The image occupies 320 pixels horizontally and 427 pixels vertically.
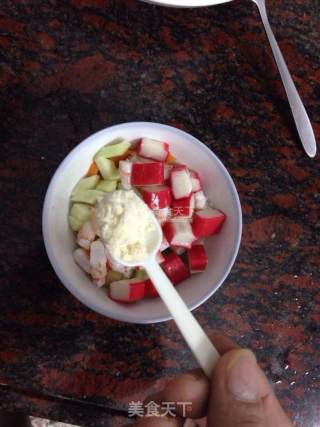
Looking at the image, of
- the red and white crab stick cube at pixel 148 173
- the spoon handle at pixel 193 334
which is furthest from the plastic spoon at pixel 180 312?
the red and white crab stick cube at pixel 148 173

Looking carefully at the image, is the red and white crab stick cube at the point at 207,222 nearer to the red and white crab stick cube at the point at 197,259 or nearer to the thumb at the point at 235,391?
the red and white crab stick cube at the point at 197,259

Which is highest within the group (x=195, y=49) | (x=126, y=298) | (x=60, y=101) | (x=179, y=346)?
(x=195, y=49)

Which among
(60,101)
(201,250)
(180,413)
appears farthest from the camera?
(60,101)

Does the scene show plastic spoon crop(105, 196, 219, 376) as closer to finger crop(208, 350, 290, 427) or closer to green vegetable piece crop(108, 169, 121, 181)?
finger crop(208, 350, 290, 427)

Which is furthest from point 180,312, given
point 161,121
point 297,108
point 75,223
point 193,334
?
point 297,108

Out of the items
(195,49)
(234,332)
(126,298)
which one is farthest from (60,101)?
(234,332)

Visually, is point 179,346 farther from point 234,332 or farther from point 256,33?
point 256,33

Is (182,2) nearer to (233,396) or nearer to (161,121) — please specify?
(161,121)
